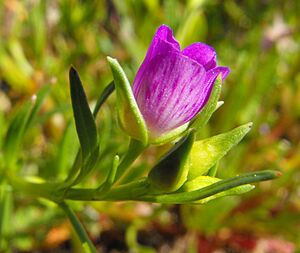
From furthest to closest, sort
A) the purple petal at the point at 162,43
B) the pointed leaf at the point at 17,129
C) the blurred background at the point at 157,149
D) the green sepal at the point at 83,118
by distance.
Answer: the blurred background at the point at 157,149, the pointed leaf at the point at 17,129, the green sepal at the point at 83,118, the purple petal at the point at 162,43

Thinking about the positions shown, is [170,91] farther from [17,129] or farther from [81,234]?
[17,129]

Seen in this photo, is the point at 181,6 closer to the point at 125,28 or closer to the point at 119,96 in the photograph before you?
the point at 125,28

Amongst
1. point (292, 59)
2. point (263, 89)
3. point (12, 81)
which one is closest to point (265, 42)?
point (292, 59)

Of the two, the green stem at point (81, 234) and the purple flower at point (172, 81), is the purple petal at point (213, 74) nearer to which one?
the purple flower at point (172, 81)

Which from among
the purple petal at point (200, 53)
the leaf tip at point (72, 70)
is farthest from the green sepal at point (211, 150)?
the leaf tip at point (72, 70)

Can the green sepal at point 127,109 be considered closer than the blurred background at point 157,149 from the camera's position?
Yes

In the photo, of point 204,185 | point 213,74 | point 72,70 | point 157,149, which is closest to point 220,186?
point 204,185

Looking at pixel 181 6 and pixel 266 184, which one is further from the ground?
pixel 181 6
